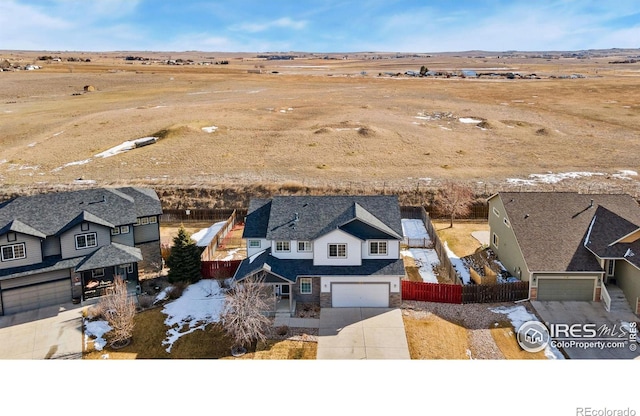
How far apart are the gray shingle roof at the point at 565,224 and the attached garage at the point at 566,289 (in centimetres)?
87

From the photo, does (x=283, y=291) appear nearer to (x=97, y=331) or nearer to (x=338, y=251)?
(x=338, y=251)

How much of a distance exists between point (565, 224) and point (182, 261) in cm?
2471

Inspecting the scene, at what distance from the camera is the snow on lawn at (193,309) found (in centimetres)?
2553

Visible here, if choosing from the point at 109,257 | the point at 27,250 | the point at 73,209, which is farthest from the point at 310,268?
the point at 27,250

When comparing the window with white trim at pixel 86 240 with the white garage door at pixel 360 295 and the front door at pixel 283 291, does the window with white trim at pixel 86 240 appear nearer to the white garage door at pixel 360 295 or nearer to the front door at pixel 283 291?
the front door at pixel 283 291

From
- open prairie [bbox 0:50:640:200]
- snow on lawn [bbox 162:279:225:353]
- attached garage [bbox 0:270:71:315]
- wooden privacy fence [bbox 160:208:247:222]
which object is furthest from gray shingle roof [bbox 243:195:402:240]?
open prairie [bbox 0:50:640:200]

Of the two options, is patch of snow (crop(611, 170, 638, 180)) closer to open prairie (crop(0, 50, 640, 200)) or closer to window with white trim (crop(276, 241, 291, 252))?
open prairie (crop(0, 50, 640, 200))

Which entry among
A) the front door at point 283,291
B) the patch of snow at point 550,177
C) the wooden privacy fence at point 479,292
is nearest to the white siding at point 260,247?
the front door at point 283,291

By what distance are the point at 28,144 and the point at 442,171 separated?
60913 millimetres

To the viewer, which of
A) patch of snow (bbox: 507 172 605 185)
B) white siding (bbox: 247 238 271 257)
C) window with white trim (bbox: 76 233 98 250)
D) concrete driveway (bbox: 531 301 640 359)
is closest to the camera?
concrete driveway (bbox: 531 301 640 359)

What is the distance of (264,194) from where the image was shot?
50062 millimetres

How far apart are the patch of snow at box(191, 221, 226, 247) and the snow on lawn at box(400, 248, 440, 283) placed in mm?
16160

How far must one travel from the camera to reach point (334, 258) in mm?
28406

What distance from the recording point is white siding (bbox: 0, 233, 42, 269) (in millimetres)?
27484
